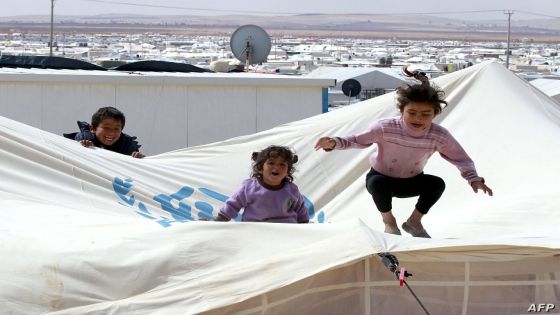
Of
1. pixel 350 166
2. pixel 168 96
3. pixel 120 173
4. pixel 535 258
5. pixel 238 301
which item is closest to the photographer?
pixel 238 301

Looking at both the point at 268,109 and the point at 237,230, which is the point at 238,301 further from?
the point at 268,109

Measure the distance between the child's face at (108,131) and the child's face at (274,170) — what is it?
196 centimetres

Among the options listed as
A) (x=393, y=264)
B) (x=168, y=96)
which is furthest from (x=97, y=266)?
(x=168, y=96)

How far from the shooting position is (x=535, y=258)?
4.39 meters

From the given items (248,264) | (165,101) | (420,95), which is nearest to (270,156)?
(420,95)

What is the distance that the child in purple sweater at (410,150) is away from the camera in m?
5.80

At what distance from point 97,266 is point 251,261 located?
562 mm

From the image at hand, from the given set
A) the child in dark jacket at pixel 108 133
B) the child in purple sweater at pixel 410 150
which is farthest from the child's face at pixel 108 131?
the child in purple sweater at pixel 410 150

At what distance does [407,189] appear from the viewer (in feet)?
19.2

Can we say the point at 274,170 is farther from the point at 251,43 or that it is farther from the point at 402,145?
the point at 251,43

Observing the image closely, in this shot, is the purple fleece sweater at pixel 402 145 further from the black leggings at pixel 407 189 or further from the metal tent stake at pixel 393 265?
the metal tent stake at pixel 393 265

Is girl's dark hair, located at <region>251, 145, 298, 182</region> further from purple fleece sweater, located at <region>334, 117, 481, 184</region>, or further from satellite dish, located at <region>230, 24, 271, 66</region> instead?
satellite dish, located at <region>230, 24, 271, 66</region>

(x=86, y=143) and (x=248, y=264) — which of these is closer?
(x=248, y=264)

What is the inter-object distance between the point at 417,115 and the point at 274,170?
0.78m
